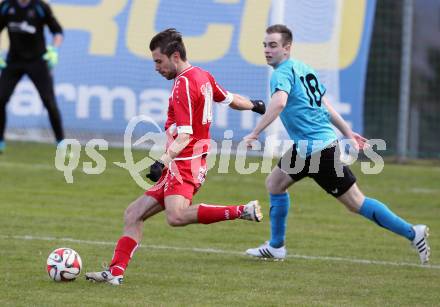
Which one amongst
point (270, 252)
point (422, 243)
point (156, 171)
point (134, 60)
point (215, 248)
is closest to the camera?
point (156, 171)

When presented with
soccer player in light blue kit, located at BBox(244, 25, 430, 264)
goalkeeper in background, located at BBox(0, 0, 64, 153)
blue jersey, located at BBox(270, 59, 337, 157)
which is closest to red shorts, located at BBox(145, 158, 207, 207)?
soccer player in light blue kit, located at BBox(244, 25, 430, 264)

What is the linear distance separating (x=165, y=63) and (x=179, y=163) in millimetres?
774

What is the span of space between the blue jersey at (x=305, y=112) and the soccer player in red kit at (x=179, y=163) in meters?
1.18

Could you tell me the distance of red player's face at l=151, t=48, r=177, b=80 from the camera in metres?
7.85

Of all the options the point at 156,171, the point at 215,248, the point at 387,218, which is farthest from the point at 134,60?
the point at 156,171

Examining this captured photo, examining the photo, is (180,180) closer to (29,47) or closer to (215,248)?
(215,248)

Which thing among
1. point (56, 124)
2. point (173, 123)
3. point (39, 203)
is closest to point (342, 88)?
point (56, 124)

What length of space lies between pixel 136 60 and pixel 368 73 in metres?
4.54

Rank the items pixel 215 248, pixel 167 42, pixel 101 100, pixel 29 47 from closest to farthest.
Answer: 1. pixel 167 42
2. pixel 215 248
3. pixel 29 47
4. pixel 101 100

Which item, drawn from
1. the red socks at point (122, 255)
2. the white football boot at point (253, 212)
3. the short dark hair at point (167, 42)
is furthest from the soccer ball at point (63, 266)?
the short dark hair at point (167, 42)

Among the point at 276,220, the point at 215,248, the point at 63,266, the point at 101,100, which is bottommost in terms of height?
the point at 215,248

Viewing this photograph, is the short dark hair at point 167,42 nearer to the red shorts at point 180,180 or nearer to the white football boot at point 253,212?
the red shorts at point 180,180

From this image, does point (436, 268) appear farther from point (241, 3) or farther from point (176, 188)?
point (241, 3)

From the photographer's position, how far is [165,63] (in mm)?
7867
